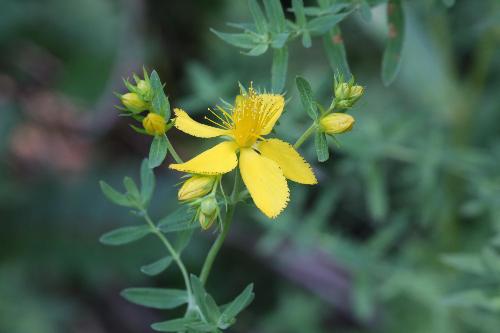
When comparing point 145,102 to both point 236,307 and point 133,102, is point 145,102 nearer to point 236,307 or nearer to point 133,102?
point 133,102

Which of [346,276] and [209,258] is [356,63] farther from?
[209,258]

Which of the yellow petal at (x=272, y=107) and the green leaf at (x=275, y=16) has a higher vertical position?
the green leaf at (x=275, y=16)

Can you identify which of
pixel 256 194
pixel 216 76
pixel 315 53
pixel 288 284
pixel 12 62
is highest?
pixel 315 53

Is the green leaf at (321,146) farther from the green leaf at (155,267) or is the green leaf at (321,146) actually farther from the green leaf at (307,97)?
the green leaf at (155,267)

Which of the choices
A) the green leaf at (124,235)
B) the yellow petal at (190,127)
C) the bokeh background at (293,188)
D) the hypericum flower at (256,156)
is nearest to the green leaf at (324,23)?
the hypericum flower at (256,156)

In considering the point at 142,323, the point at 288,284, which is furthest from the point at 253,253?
the point at 142,323
